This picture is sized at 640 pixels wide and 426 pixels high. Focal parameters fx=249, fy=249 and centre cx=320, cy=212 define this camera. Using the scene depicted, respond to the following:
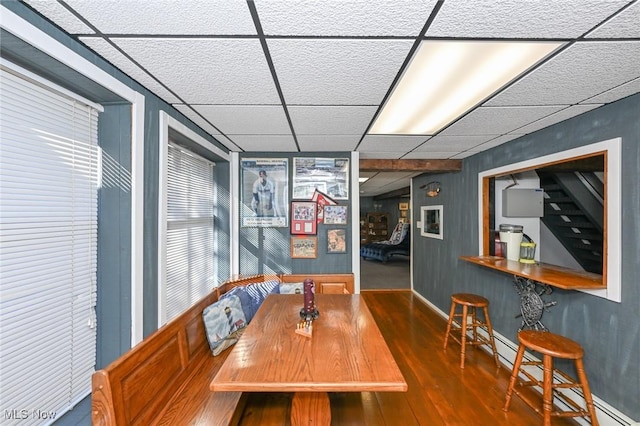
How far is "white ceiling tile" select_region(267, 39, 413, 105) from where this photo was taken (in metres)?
1.09

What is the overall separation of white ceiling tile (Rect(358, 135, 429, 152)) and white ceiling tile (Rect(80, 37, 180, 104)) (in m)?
1.70

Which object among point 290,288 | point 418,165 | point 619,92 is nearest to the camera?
point 619,92

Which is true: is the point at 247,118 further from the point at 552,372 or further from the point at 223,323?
the point at 552,372

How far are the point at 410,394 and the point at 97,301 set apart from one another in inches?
96.1

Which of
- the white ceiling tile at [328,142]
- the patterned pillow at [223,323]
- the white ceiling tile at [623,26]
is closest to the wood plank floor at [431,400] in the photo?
the patterned pillow at [223,323]

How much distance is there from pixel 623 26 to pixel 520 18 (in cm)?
43

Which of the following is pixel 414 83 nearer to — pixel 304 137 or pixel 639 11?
pixel 639 11

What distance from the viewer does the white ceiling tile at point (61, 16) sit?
903mm

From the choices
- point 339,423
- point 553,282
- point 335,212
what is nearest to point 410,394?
point 339,423

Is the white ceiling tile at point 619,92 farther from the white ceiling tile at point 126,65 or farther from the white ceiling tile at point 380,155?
the white ceiling tile at point 126,65

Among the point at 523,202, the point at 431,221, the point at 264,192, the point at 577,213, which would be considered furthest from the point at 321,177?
the point at 577,213

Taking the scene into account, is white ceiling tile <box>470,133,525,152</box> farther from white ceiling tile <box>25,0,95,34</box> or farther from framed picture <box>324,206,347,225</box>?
white ceiling tile <box>25,0,95,34</box>

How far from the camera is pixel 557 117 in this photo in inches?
77.0

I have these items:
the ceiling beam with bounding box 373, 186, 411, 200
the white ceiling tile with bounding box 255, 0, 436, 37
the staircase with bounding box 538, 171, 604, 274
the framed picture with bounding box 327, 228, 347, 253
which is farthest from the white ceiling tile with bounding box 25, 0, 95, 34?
the ceiling beam with bounding box 373, 186, 411, 200
